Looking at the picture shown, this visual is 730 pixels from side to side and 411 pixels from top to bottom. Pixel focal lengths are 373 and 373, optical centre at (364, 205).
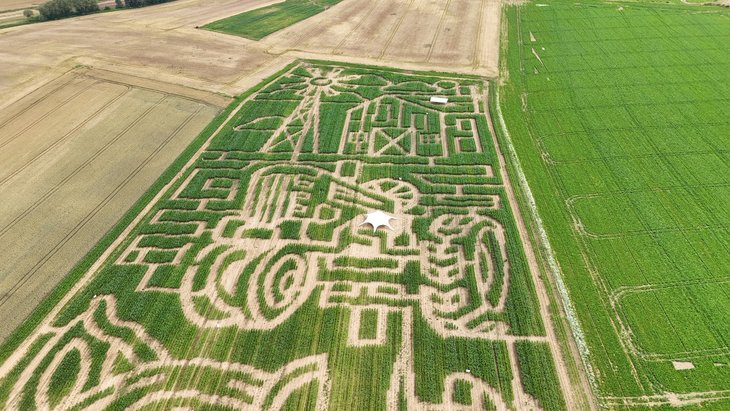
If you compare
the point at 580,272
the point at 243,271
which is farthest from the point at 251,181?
the point at 580,272

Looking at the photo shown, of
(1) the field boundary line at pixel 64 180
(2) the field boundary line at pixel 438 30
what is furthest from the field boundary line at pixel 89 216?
(2) the field boundary line at pixel 438 30

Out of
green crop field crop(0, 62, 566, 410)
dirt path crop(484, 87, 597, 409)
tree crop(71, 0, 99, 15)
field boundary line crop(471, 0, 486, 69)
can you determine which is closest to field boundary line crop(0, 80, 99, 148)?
green crop field crop(0, 62, 566, 410)

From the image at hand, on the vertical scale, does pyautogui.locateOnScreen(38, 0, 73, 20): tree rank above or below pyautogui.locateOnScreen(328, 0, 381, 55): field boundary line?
above

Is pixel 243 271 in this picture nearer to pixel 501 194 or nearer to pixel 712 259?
pixel 501 194

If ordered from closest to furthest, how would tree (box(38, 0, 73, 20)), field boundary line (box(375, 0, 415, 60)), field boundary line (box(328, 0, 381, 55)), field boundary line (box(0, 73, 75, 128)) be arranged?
field boundary line (box(0, 73, 75, 128)) < field boundary line (box(375, 0, 415, 60)) < field boundary line (box(328, 0, 381, 55)) < tree (box(38, 0, 73, 20))

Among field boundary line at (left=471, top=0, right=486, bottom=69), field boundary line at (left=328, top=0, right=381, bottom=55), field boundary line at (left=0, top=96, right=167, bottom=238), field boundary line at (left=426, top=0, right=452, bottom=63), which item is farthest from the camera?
field boundary line at (left=328, top=0, right=381, bottom=55)

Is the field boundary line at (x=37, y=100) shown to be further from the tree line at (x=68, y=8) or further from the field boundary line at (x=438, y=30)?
the field boundary line at (x=438, y=30)

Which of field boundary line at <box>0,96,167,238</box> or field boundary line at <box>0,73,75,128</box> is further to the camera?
field boundary line at <box>0,73,75,128</box>

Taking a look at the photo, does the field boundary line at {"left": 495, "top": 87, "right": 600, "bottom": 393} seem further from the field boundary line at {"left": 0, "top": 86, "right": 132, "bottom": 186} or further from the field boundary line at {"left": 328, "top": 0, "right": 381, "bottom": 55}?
the field boundary line at {"left": 0, "top": 86, "right": 132, "bottom": 186}

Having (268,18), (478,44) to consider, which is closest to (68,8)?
(268,18)
